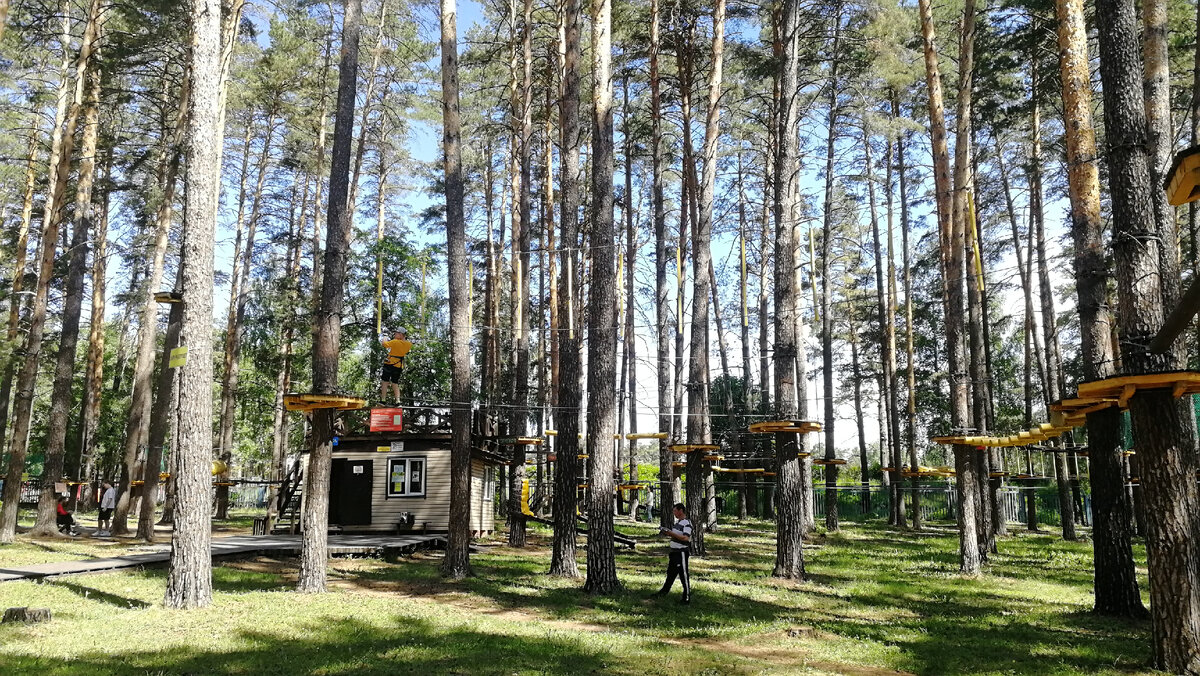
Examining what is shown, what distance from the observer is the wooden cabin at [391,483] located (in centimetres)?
1972

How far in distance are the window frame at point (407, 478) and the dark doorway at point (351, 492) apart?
0.50 m

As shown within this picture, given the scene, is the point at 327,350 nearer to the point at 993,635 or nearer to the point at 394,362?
the point at 394,362

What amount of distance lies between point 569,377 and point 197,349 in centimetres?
610

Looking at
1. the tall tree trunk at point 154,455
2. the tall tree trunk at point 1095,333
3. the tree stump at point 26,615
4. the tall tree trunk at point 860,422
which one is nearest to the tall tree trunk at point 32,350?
the tall tree trunk at point 154,455

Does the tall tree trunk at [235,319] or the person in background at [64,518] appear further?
the tall tree trunk at [235,319]

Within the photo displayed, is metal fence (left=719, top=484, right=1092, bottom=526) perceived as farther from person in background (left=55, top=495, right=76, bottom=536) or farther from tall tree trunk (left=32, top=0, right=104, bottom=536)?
tall tree trunk (left=32, top=0, right=104, bottom=536)

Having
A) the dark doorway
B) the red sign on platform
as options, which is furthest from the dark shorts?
the dark doorway

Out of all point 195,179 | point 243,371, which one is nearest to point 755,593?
point 195,179

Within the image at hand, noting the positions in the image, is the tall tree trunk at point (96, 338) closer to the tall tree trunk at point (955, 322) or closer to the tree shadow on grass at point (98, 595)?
the tree shadow on grass at point (98, 595)

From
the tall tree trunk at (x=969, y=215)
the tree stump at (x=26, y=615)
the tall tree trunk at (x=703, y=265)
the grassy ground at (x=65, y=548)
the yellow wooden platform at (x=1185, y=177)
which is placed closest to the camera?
the yellow wooden platform at (x=1185, y=177)

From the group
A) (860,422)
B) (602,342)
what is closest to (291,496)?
(602,342)

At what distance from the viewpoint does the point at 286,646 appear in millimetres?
7141

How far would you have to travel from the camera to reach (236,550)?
13.5 m

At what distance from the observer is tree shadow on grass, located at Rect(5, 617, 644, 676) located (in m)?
6.16
